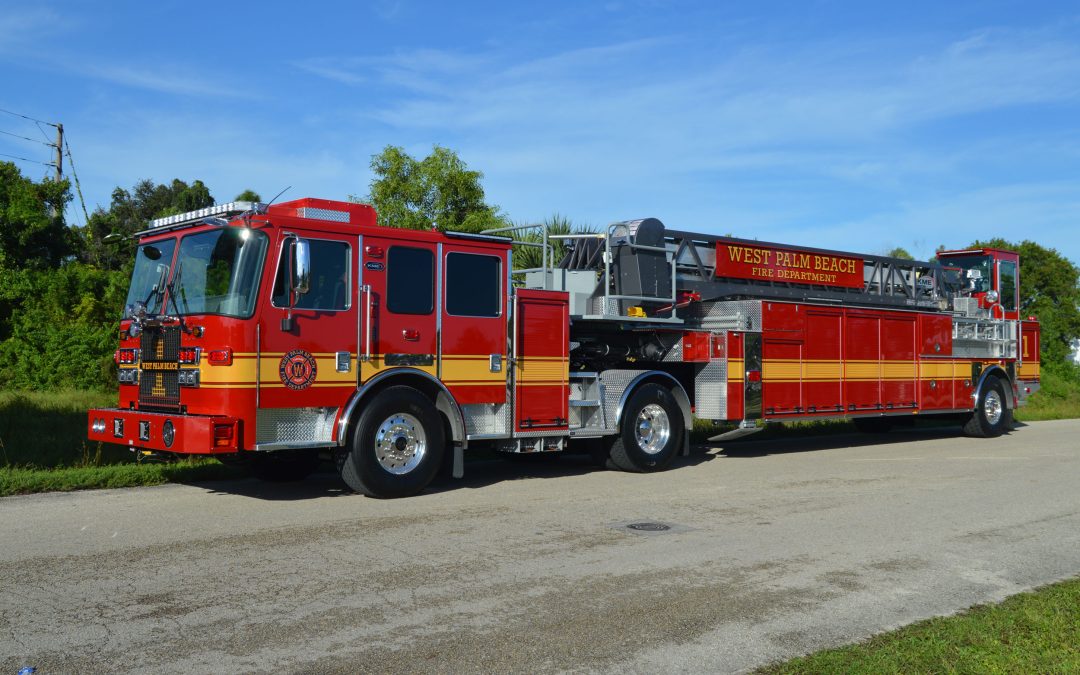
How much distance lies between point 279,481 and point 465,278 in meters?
2.99

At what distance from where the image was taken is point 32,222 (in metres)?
23.3

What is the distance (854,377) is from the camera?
15047 millimetres

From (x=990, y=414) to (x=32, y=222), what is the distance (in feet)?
69.1

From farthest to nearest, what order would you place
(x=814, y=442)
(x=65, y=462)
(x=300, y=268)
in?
(x=814, y=442) → (x=65, y=462) → (x=300, y=268)

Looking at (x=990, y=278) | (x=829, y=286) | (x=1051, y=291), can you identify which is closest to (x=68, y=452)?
(x=829, y=286)

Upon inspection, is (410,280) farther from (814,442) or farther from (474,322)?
(814,442)

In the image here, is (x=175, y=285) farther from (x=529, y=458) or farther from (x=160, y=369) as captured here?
(x=529, y=458)

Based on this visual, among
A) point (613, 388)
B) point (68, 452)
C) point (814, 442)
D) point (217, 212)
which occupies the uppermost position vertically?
point (217, 212)

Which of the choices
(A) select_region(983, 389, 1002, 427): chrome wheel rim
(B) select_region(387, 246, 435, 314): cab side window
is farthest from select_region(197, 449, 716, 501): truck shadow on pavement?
(A) select_region(983, 389, 1002, 427): chrome wheel rim

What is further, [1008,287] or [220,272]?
[1008,287]

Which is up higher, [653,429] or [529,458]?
[653,429]

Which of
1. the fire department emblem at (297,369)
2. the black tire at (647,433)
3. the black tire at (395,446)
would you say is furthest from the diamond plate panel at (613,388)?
the fire department emblem at (297,369)

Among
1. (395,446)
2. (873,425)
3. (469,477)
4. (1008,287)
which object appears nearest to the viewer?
(395,446)

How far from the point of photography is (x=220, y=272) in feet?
30.0
